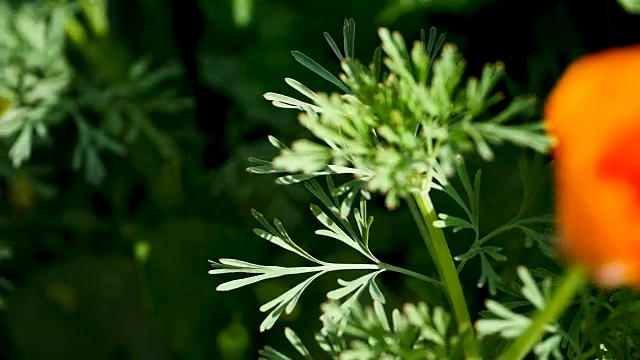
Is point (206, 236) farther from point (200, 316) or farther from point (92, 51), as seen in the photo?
point (92, 51)

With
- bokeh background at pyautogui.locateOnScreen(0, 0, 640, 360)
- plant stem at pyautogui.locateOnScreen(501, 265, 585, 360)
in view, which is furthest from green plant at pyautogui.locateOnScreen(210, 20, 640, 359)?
bokeh background at pyautogui.locateOnScreen(0, 0, 640, 360)

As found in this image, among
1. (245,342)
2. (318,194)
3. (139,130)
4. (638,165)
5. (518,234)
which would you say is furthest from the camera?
(139,130)

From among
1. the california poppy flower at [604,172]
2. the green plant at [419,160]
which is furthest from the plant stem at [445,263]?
the california poppy flower at [604,172]

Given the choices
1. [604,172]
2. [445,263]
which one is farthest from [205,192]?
[604,172]

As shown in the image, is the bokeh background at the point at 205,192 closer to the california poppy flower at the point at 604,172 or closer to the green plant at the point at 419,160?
the green plant at the point at 419,160

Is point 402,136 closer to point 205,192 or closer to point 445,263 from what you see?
point 445,263

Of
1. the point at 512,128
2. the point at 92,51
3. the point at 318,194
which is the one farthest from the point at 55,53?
the point at 512,128

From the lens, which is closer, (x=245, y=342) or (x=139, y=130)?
(x=245, y=342)
